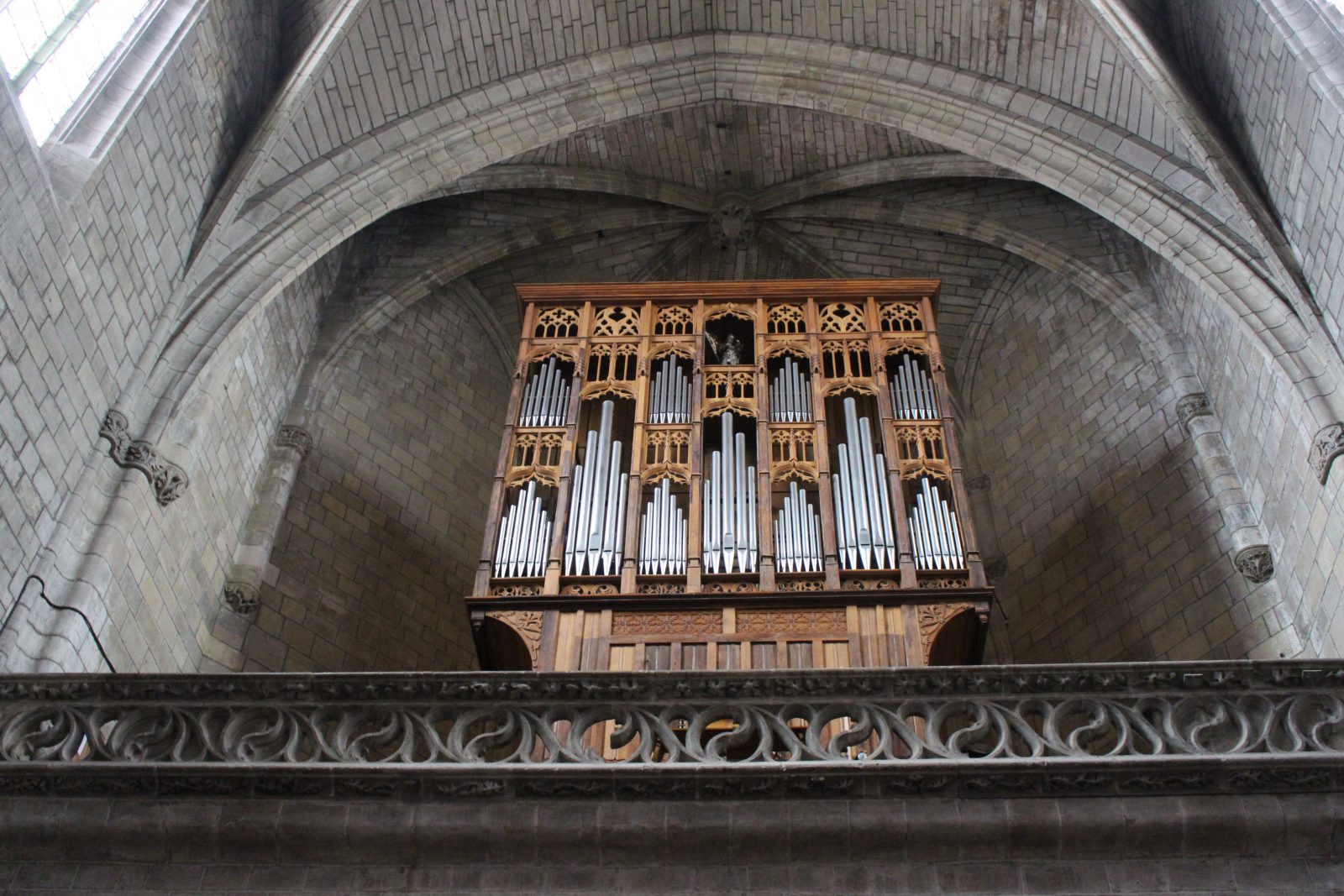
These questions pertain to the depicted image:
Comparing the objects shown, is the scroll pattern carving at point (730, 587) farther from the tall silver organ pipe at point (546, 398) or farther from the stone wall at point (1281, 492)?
the stone wall at point (1281, 492)

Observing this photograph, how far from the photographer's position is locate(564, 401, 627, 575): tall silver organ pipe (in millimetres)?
10516

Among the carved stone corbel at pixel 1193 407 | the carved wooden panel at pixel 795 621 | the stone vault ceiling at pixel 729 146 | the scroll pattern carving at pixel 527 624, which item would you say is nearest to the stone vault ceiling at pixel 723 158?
the stone vault ceiling at pixel 729 146

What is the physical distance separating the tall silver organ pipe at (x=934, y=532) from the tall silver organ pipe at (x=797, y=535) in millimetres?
684

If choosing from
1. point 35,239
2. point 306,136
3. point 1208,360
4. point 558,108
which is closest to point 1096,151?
point 1208,360

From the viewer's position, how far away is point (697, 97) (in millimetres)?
13633

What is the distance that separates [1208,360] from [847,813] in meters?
6.83

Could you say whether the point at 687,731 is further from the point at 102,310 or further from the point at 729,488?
the point at 102,310

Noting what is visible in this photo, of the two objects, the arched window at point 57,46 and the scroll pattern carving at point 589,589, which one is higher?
the arched window at point 57,46

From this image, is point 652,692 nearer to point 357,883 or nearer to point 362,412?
point 357,883

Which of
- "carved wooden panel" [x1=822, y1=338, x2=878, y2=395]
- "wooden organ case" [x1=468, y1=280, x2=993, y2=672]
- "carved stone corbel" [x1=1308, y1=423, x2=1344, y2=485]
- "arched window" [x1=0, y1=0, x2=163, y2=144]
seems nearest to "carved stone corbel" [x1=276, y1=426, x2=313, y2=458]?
"wooden organ case" [x1=468, y1=280, x2=993, y2=672]

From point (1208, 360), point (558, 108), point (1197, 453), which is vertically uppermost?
point (558, 108)

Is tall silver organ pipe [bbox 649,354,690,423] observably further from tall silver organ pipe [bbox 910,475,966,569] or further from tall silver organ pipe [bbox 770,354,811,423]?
tall silver organ pipe [bbox 910,475,966,569]

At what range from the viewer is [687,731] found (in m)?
7.57

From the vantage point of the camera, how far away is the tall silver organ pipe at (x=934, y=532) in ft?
34.0
